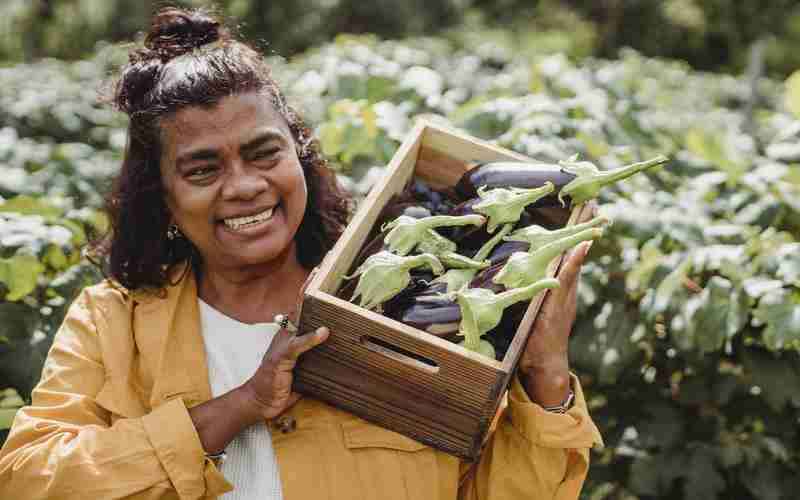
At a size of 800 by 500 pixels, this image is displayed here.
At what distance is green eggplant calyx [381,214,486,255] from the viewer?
2246 mm

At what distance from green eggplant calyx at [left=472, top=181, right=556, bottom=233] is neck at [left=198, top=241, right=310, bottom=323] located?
622mm

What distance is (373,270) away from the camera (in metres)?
2.13

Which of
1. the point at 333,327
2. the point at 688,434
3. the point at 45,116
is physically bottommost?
the point at 688,434

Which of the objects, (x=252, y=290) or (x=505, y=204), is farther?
(x=252, y=290)

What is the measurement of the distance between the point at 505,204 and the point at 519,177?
0.15 m

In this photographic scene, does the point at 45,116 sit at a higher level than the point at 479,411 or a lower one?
lower

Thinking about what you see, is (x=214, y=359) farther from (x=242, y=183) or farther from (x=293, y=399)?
(x=242, y=183)

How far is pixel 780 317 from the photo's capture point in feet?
8.73

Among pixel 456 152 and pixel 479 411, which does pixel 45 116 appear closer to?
pixel 456 152

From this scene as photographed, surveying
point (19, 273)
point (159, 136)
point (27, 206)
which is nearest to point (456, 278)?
point (159, 136)

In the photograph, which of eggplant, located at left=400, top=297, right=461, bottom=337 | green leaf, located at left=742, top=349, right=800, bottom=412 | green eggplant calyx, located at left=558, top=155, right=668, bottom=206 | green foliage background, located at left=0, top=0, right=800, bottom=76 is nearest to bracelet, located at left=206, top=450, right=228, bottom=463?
eggplant, located at left=400, top=297, right=461, bottom=337

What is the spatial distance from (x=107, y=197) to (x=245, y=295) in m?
0.52

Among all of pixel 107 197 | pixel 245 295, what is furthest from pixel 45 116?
pixel 245 295

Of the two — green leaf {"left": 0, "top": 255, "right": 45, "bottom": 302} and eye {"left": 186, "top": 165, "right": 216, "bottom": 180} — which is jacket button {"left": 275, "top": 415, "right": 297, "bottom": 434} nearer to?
eye {"left": 186, "top": 165, "right": 216, "bottom": 180}
